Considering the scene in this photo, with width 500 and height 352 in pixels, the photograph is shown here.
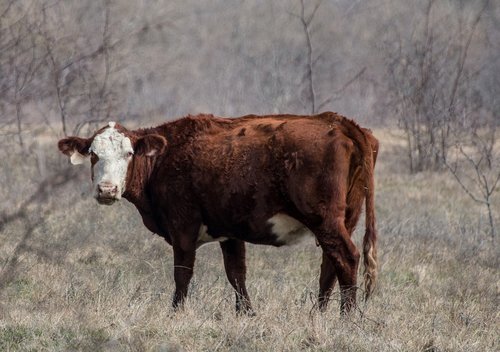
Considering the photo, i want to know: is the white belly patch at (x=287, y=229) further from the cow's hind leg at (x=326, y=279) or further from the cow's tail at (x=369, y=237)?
the cow's tail at (x=369, y=237)

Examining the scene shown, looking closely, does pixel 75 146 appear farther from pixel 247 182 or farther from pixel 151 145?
pixel 247 182

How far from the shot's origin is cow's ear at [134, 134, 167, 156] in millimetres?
6578

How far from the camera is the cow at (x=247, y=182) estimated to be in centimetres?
604

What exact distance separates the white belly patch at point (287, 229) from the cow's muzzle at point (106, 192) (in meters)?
1.14

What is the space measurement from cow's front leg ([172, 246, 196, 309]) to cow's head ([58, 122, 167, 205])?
64 centimetres

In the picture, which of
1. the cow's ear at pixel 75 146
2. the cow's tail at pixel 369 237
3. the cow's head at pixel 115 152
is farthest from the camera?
the cow's ear at pixel 75 146

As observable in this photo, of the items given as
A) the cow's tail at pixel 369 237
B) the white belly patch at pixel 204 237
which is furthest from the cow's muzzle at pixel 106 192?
the cow's tail at pixel 369 237

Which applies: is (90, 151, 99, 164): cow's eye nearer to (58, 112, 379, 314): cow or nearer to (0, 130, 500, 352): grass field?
(58, 112, 379, 314): cow

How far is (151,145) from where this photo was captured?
661 centimetres

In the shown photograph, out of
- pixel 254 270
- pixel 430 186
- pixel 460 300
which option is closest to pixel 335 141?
pixel 460 300

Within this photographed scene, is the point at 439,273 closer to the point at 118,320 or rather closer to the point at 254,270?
the point at 254,270

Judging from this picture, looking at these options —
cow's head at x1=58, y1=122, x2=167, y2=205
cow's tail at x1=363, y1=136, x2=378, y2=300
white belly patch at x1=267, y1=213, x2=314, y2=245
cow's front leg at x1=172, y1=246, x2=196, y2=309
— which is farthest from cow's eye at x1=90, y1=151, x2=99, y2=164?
cow's tail at x1=363, y1=136, x2=378, y2=300

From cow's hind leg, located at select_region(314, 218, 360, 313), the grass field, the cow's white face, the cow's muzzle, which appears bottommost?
the grass field

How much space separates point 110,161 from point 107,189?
31 centimetres
